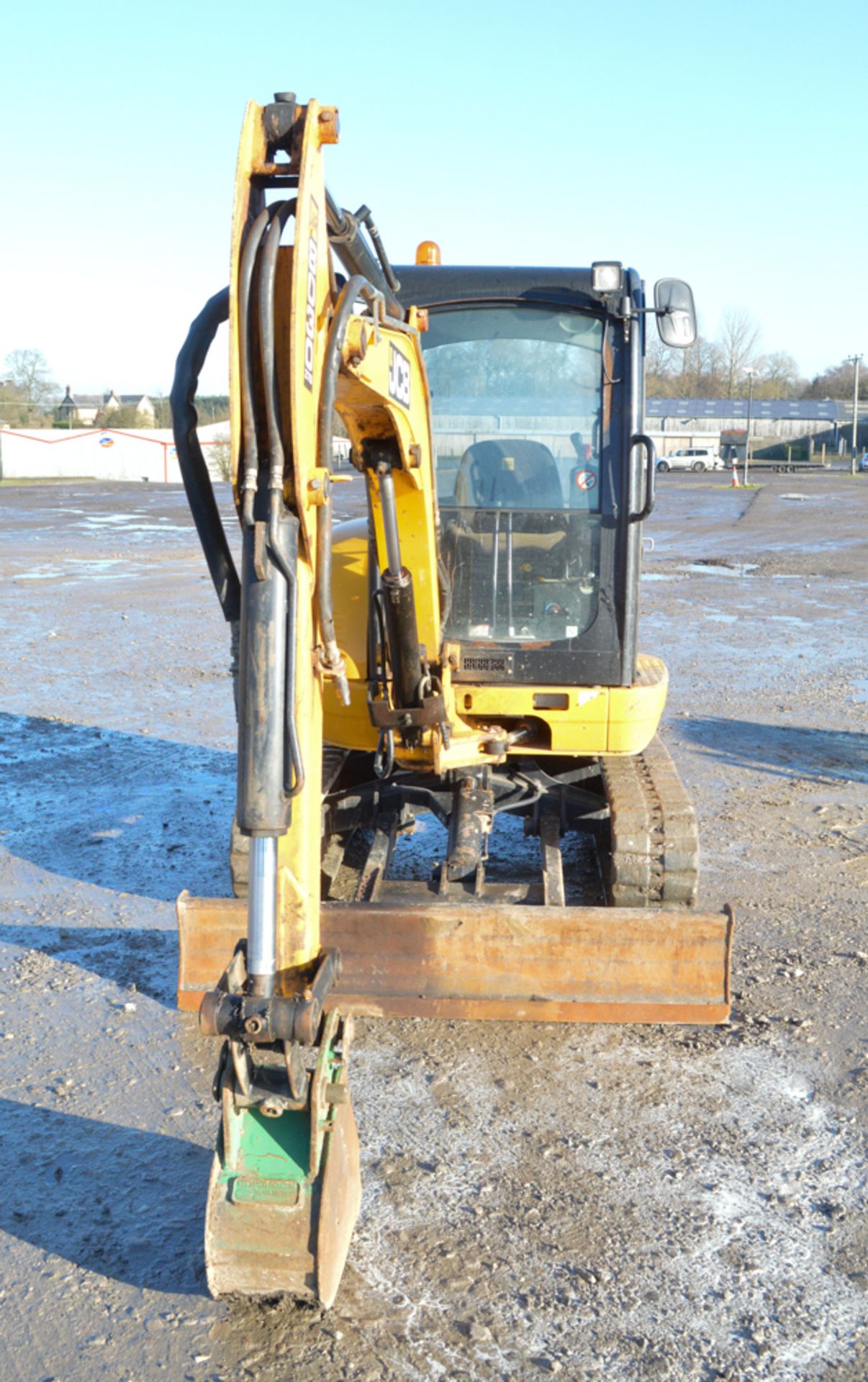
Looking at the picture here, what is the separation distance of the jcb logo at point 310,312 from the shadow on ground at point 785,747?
6382mm

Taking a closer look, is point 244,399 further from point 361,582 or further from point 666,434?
point 666,434

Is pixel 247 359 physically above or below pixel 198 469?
above

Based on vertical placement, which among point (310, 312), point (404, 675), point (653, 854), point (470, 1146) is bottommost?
point (470, 1146)

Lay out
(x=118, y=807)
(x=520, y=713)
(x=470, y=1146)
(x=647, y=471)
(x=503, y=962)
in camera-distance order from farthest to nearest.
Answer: (x=118, y=807) < (x=520, y=713) < (x=647, y=471) < (x=503, y=962) < (x=470, y=1146)

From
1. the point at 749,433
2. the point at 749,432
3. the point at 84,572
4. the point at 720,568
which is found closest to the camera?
the point at 84,572

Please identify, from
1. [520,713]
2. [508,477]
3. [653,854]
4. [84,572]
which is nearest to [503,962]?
[653,854]

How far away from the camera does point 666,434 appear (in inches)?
3056

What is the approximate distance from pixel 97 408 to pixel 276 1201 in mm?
83509

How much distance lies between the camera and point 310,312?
3.29 metres

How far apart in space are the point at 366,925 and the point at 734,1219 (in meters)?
1.80

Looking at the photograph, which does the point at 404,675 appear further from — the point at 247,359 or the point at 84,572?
the point at 84,572

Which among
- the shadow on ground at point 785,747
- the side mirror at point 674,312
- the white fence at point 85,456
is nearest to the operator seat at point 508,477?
the side mirror at point 674,312

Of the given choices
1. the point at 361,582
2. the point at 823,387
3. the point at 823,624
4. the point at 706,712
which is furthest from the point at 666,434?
the point at 361,582

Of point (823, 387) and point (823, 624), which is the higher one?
point (823, 387)
